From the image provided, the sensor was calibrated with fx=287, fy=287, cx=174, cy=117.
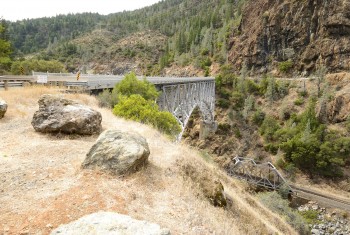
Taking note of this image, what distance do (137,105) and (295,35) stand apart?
2875 inches

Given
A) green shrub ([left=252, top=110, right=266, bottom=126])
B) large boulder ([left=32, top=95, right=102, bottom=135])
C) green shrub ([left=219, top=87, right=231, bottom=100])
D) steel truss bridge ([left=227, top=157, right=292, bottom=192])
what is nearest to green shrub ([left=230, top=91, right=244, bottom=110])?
green shrub ([left=219, top=87, right=231, bottom=100])

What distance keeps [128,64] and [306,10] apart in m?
83.3

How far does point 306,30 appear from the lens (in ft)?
258

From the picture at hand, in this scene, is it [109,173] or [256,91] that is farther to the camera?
[256,91]

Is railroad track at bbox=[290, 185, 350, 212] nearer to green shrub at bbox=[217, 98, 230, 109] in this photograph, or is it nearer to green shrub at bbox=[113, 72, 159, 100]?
green shrub at bbox=[113, 72, 159, 100]

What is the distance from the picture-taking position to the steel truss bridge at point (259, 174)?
4834cm

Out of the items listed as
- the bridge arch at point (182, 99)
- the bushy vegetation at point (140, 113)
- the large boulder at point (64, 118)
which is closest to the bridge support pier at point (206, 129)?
the bridge arch at point (182, 99)

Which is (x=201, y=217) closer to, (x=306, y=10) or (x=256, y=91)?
(x=256, y=91)

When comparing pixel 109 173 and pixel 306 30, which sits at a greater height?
pixel 306 30

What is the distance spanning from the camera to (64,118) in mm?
13398

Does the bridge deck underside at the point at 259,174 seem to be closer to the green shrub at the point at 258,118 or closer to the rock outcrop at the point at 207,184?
the green shrub at the point at 258,118

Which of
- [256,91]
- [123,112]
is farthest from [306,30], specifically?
[123,112]

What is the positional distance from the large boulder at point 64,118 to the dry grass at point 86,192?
0.52 metres

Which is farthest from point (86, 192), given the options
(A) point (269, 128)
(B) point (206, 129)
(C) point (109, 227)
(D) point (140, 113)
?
(A) point (269, 128)
